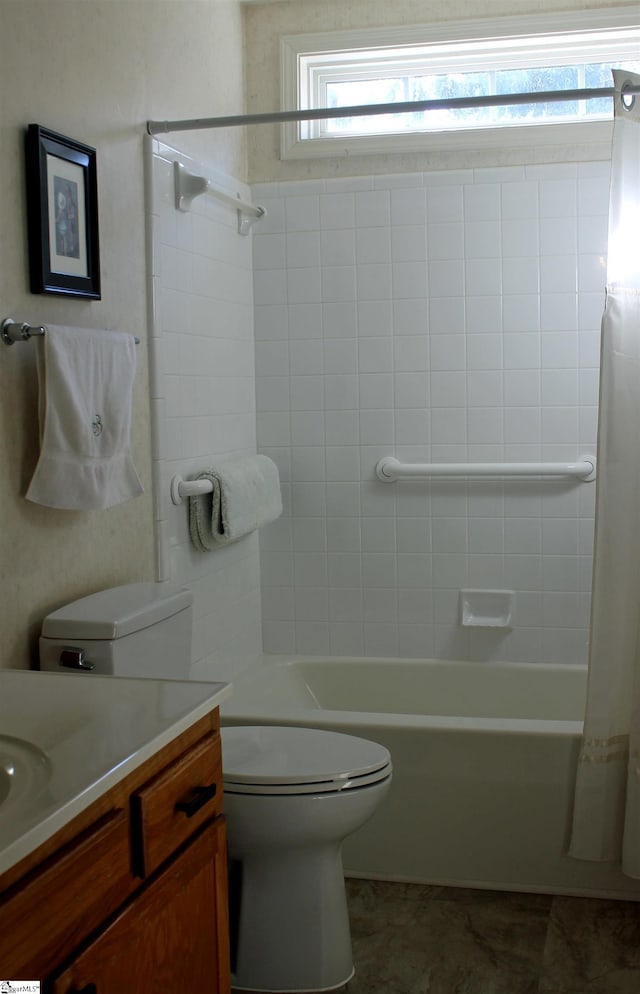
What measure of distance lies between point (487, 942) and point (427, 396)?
66.5 inches

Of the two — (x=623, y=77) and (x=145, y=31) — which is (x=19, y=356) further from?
(x=623, y=77)

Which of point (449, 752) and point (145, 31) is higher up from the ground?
point (145, 31)

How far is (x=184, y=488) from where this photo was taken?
2.76 m

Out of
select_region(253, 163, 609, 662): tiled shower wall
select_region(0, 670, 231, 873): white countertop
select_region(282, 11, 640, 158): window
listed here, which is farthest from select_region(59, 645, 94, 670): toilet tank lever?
select_region(282, 11, 640, 158): window

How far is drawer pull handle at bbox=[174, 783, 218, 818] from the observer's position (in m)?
1.54

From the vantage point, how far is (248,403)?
11.2 feet

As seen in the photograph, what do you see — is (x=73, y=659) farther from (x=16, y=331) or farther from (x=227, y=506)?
(x=227, y=506)

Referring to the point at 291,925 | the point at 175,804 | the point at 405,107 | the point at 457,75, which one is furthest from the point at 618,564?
the point at 457,75

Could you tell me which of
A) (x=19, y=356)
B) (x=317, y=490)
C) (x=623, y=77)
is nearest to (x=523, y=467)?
(x=317, y=490)

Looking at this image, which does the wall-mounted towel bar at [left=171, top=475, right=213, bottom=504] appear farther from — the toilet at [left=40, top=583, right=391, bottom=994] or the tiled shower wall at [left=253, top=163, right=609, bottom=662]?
the tiled shower wall at [left=253, top=163, right=609, bottom=662]

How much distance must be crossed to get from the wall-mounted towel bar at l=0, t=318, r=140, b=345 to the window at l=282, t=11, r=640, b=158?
1.67m

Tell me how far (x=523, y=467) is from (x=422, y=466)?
323 millimetres

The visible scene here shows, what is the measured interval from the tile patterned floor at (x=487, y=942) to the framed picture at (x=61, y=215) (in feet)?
5.23

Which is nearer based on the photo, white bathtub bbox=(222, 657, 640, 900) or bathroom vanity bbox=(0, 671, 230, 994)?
bathroom vanity bbox=(0, 671, 230, 994)
